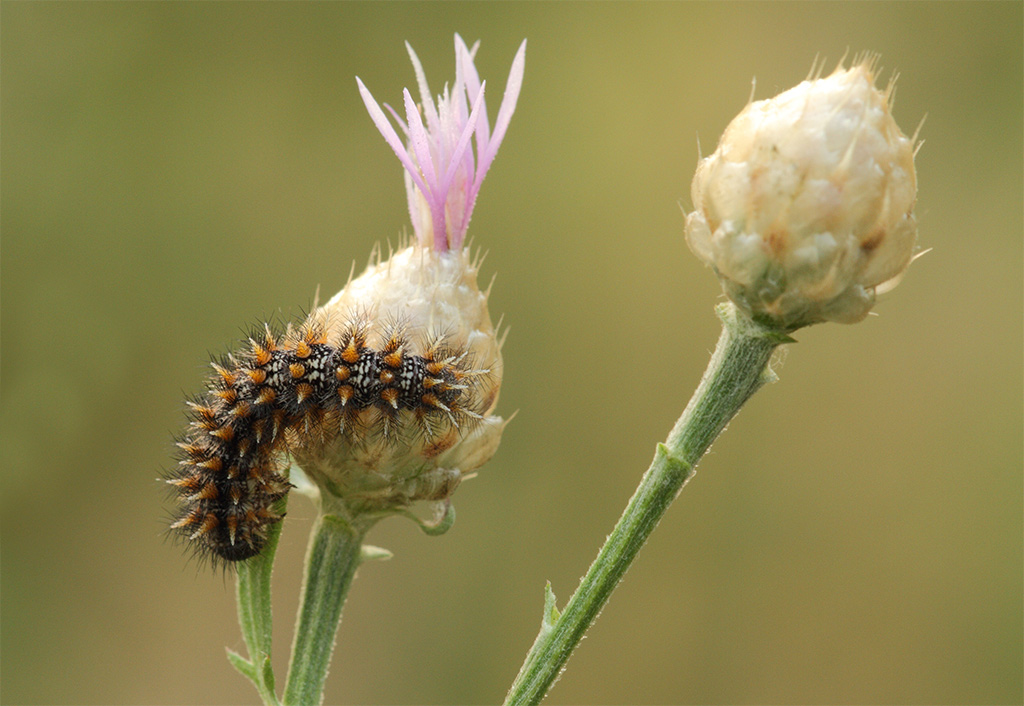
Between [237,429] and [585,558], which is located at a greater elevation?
[585,558]

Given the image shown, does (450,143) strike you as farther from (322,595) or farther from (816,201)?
(322,595)

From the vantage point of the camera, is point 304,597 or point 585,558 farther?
point 585,558

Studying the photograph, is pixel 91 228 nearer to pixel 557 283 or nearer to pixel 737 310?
pixel 557 283

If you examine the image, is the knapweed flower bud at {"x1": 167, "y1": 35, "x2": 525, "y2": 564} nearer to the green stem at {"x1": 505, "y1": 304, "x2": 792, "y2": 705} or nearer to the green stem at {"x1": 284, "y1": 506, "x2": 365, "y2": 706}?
the green stem at {"x1": 284, "y1": 506, "x2": 365, "y2": 706}

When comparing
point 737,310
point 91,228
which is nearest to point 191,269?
point 91,228

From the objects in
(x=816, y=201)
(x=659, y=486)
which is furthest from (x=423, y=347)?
(x=816, y=201)

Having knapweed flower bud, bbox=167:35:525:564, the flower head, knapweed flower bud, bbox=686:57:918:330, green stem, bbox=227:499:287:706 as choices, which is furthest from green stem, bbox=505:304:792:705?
the flower head
